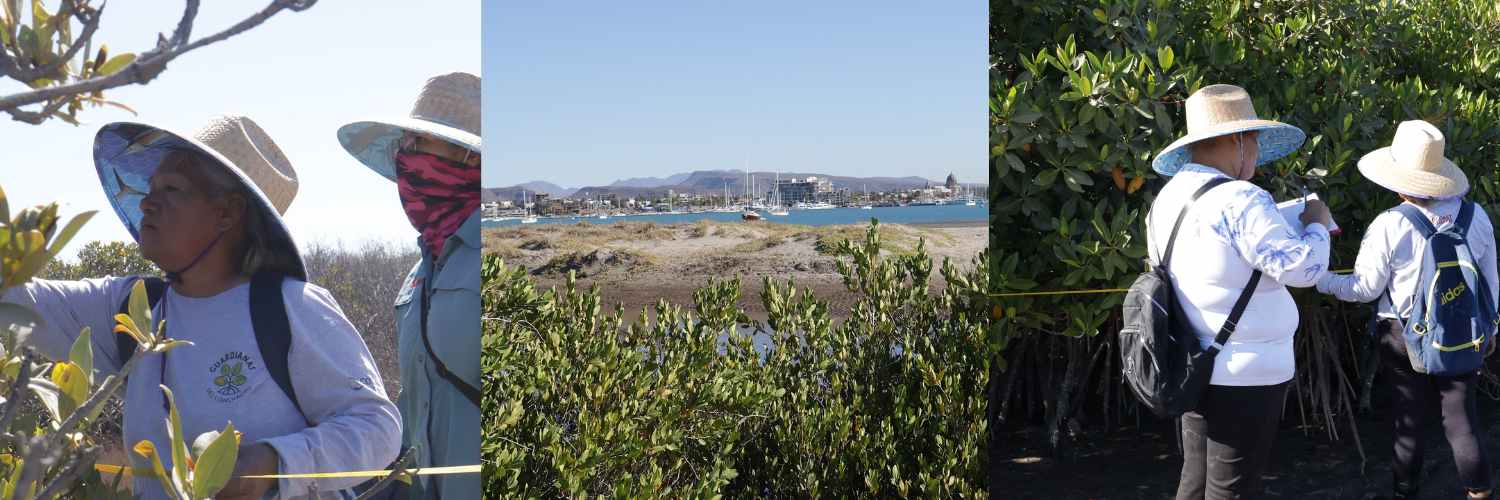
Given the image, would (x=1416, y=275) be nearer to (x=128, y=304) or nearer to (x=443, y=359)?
(x=443, y=359)

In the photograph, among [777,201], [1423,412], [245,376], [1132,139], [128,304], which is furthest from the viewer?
[1423,412]

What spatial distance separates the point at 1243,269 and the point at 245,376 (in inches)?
89.6

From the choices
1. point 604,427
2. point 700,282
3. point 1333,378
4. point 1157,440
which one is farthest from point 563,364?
point 1333,378

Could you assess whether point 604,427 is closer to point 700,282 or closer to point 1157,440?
point 700,282

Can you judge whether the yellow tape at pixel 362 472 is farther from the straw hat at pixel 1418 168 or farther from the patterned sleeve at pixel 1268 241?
the straw hat at pixel 1418 168

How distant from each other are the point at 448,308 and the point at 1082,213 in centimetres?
212

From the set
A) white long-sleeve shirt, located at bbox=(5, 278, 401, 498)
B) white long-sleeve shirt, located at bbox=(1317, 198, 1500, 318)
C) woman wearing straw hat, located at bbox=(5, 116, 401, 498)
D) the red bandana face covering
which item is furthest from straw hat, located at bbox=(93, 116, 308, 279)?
white long-sleeve shirt, located at bbox=(1317, 198, 1500, 318)

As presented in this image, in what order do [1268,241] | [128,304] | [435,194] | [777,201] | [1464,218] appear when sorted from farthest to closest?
[1464,218] < [777,201] < [1268,241] < [435,194] < [128,304]

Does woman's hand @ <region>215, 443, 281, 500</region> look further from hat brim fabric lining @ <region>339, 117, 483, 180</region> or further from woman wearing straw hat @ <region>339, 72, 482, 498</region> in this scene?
hat brim fabric lining @ <region>339, 117, 483, 180</region>

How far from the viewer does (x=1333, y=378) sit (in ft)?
15.0

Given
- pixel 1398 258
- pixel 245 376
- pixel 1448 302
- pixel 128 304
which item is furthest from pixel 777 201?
pixel 1448 302

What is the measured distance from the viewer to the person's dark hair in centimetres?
194

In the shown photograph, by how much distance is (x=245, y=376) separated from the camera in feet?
6.48

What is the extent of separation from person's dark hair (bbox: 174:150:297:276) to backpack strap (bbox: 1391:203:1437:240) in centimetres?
326
